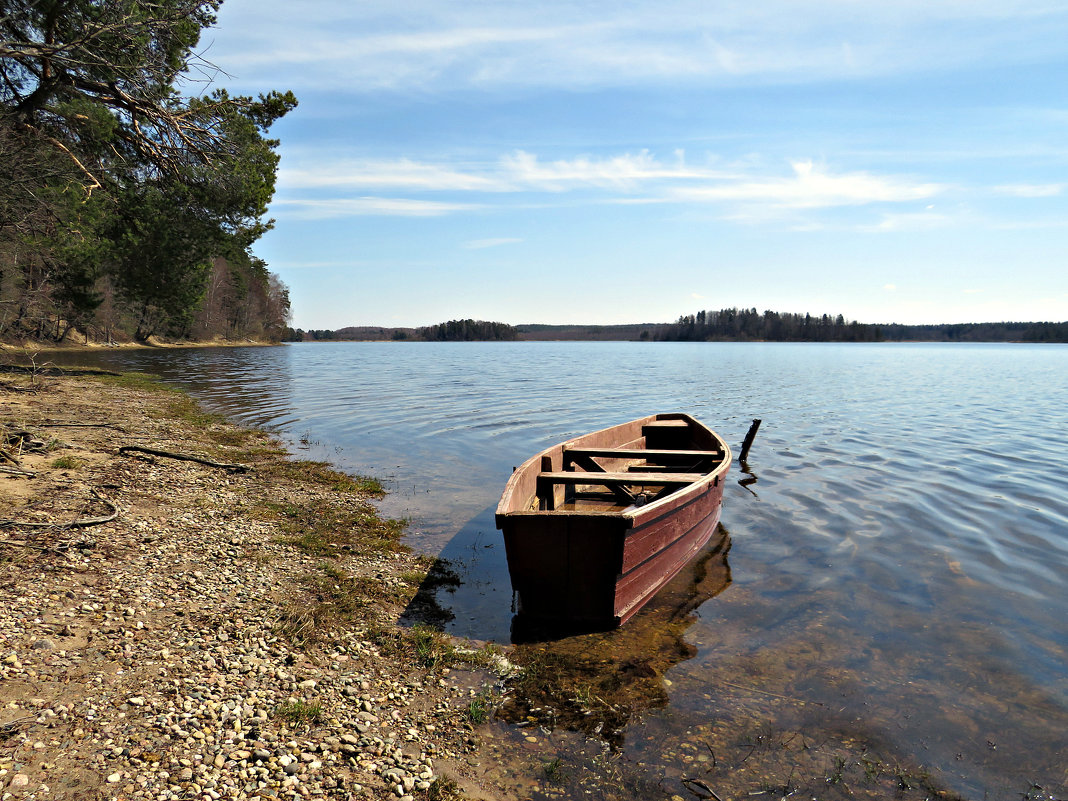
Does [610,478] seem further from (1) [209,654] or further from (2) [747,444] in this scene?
(2) [747,444]

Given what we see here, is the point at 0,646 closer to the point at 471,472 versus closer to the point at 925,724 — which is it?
the point at 925,724

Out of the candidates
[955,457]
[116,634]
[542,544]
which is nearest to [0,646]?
[116,634]

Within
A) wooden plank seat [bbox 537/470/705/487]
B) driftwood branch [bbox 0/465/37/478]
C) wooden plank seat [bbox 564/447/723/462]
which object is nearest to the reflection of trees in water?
wooden plank seat [bbox 537/470/705/487]

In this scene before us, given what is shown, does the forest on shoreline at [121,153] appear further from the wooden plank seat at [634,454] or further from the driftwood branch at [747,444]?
the driftwood branch at [747,444]

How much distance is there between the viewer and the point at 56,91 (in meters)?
14.0

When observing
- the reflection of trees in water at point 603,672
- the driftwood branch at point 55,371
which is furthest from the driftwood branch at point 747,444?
the driftwood branch at point 55,371

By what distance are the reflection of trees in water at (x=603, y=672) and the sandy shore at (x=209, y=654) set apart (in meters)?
0.42

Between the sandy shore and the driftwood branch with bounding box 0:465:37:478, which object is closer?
the sandy shore

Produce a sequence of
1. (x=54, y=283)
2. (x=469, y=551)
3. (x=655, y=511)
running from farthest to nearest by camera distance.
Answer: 1. (x=54, y=283)
2. (x=469, y=551)
3. (x=655, y=511)

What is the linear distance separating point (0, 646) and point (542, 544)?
4.70 metres

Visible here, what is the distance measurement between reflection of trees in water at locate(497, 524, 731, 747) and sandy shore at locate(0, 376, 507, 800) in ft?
1.36

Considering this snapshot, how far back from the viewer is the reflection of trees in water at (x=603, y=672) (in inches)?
204

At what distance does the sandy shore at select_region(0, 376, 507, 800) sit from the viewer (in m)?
3.81

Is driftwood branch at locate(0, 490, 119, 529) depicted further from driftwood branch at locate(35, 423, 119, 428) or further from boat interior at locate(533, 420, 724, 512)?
driftwood branch at locate(35, 423, 119, 428)
